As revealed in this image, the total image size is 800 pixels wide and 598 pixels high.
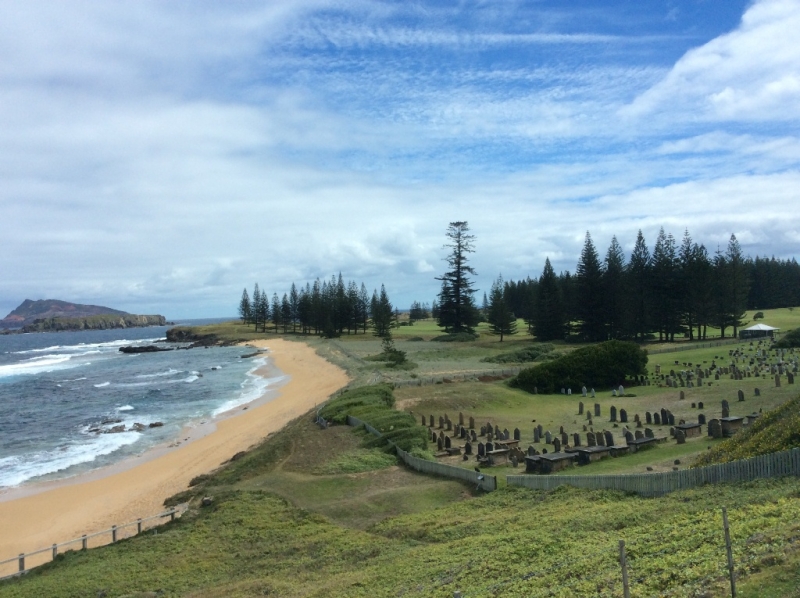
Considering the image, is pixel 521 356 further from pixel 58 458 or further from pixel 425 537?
pixel 425 537

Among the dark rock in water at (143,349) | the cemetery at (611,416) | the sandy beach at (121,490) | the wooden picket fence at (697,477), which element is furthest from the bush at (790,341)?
the dark rock in water at (143,349)

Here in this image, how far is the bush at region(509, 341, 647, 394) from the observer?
39.8 meters

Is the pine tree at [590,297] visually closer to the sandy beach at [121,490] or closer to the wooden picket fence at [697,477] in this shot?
the sandy beach at [121,490]

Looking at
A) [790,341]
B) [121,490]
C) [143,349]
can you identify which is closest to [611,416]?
[121,490]

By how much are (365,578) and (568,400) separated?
27.2 meters

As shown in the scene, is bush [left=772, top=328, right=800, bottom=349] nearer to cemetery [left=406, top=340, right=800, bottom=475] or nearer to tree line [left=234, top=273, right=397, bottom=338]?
cemetery [left=406, top=340, right=800, bottom=475]

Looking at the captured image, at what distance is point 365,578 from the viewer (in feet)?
40.0

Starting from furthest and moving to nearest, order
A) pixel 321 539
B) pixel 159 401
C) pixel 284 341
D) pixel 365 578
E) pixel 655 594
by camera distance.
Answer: pixel 284 341
pixel 159 401
pixel 321 539
pixel 365 578
pixel 655 594

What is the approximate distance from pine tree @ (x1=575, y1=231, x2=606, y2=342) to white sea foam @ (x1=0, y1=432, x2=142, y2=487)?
50085 millimetres

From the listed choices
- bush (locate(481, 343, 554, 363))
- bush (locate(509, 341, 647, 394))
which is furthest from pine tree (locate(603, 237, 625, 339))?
bush (locate(509, 341, 647, 394))

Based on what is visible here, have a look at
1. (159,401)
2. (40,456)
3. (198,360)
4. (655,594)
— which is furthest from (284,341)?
(655,594)

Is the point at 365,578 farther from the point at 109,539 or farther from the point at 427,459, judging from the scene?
the point at 109,539

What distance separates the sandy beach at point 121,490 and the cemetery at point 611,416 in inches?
416

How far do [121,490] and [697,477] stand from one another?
24576 mm
